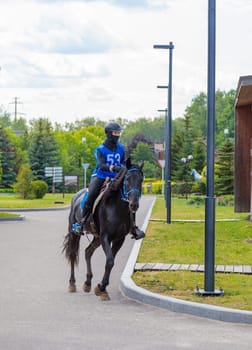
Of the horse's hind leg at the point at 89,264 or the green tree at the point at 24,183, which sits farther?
the green tree at the point at 24,183

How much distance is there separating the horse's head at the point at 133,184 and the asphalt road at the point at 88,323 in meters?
1.35

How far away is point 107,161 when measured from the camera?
11445 millimetres

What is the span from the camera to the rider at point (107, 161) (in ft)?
37.4

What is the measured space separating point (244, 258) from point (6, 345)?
8.64m

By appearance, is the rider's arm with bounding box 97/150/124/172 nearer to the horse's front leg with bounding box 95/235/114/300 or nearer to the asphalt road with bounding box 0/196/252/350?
the horse's front leg with bounding box 95/235/114/300

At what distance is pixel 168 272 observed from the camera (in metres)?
13.1


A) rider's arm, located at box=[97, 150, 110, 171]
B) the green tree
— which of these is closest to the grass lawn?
rider's arm, located at box=[97, 150, 110, 171]

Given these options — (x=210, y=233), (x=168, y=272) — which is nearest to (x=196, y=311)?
(x=210, y=233)

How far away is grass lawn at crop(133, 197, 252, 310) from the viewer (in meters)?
10.8

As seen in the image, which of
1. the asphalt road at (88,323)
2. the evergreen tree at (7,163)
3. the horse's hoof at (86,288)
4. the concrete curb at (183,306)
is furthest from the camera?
the evergreen tree at (7,163)

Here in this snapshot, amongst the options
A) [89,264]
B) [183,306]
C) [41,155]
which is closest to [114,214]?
[89,264]

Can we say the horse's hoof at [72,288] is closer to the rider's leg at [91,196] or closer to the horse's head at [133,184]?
the rider's leg at [91,196]

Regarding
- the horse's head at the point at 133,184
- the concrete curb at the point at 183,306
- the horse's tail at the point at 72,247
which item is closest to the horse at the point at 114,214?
the horse's head at the point at 133,184

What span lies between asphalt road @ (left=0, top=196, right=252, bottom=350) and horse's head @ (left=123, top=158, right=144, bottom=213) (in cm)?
135
